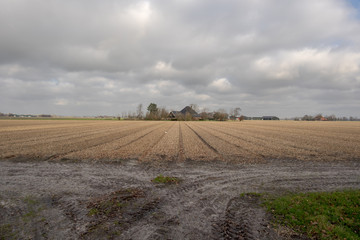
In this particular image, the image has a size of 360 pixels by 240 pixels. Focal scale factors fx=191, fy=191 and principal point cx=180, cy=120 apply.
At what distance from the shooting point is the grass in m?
4.89

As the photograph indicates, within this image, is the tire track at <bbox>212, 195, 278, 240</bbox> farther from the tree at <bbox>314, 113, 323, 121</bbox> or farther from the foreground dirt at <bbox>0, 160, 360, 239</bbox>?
the tree at <bbox>314, 113, 323, 121</bbox>

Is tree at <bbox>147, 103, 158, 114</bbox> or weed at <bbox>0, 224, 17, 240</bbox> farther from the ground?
tree at <bbox>147, 103, 158, 114</bbox>

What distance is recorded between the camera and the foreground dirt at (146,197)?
5020mm

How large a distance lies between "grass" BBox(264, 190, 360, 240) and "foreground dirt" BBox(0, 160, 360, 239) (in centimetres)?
54

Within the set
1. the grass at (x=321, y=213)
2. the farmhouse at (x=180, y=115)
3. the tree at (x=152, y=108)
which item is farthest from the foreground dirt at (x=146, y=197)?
the tree at (x=152, y=108)

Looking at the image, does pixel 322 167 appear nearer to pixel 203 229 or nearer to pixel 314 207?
pixel 314 207

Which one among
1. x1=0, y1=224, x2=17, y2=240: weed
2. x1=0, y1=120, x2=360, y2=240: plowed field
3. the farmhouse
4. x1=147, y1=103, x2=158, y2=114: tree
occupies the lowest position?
x1=0, y1=120, x2=360, y2=240: plowed field

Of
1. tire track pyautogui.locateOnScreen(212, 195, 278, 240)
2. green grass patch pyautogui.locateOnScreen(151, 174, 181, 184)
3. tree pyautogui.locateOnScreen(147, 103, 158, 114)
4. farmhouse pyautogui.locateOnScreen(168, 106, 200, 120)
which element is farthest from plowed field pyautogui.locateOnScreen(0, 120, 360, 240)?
tree pyautogui.locateOnScreen(147, 103, 158, 114)

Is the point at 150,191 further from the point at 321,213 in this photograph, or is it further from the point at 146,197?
the point at 321,213

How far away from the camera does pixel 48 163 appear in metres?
12.4

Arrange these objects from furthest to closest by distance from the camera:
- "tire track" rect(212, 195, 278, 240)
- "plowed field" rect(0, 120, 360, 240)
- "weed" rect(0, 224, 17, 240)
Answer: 1. "plowed field" rect(0, 120, 360, 240)
2. "tire track" rect(212, 195, 278, 240)
3. "weed" rect(0, 224, 17, 240)

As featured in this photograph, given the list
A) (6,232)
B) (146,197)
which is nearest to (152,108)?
(146,197)

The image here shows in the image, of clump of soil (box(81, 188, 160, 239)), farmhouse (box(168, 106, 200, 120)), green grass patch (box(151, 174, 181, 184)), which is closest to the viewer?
clump of soil (box(81, 188, 160, 239))

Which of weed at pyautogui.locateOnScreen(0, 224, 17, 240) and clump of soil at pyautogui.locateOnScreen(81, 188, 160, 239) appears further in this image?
clump of soil at pyautogui.locateOnScreen(81, 188, 160, 239)
